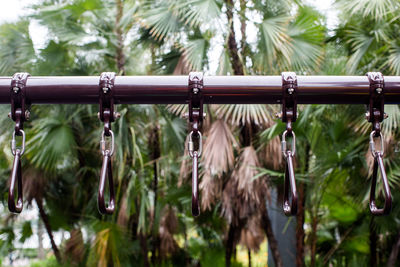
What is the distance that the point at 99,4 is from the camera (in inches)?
161

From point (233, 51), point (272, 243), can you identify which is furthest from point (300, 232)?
point (233, 51)

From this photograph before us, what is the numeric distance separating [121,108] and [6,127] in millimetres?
1130

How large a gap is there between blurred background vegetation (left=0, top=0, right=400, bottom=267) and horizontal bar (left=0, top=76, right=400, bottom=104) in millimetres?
2015

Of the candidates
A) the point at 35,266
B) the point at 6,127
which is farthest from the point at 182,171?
the point at 35,266

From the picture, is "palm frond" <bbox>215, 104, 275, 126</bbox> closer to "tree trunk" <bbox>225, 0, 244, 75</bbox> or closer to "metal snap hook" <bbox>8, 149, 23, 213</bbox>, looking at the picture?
"tree trunk" <bbox>225, 0, 244, 75</bbox>

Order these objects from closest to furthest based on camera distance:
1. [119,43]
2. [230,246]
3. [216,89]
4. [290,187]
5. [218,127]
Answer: [290,187] < [216,89] < [218,127] < [230,246] < [119,43]

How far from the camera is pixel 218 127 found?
3.59 m

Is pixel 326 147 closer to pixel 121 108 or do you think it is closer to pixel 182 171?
pixel 182 171

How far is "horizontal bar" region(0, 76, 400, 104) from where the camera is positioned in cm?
107

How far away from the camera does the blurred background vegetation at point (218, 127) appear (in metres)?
3.46

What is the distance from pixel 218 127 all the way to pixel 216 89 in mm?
2519

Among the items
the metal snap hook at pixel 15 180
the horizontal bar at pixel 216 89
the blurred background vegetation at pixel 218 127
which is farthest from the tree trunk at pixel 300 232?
the metal snap hook at pixel 15 180

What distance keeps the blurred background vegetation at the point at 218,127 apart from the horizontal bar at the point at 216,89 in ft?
6.61

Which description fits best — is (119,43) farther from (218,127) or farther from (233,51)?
(218,127)
